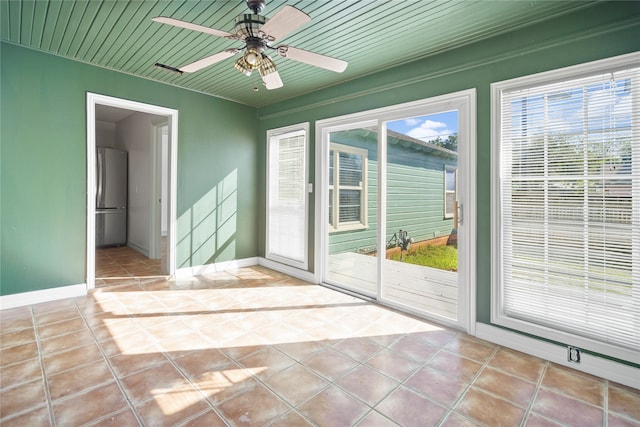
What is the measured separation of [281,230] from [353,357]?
9.22 feet

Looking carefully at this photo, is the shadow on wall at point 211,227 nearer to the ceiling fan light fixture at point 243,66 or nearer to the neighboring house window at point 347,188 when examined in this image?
the neighboring house window at point 347,188

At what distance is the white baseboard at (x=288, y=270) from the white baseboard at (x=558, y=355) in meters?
2.28

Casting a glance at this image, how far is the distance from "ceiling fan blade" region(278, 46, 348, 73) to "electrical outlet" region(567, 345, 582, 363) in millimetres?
2676

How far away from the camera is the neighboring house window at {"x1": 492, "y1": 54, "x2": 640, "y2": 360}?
2.11m

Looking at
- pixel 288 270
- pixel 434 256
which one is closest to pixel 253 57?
pixel 434 256

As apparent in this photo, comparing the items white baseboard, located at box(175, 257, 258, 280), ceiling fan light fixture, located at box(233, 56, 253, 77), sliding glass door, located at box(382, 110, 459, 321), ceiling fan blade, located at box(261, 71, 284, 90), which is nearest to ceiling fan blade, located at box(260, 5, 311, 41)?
ceiling fan light fixture, located at box(233, 56, 253, 77)

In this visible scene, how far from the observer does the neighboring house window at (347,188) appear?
14.2 feet

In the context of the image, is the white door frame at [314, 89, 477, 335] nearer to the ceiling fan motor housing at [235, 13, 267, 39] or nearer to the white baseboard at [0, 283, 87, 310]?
the ceiling fan motor housing at [235, 13, 267, 39]

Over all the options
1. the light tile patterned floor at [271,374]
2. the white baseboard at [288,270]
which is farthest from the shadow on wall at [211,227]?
the light tile patterned floor at [271,374]

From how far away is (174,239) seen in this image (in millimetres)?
4371

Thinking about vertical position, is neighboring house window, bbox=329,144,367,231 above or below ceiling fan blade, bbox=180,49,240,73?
below

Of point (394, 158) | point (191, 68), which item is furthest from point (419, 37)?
point (191, 68)

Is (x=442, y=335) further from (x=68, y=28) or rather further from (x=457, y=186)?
(x=68, y=28)

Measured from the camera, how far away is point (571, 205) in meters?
2.32
